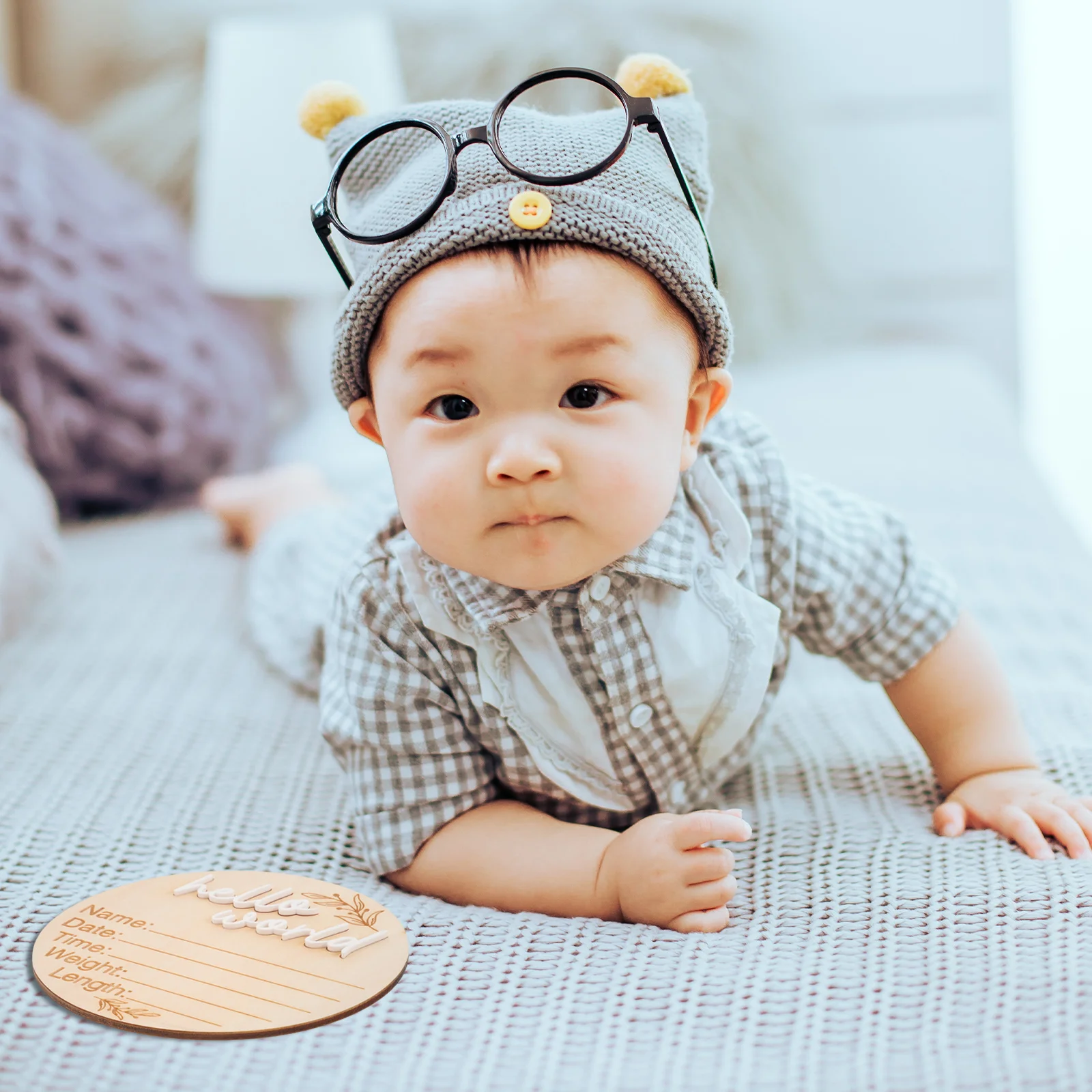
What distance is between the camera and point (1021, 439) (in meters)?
1.78

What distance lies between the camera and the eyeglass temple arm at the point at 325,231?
0.76 m

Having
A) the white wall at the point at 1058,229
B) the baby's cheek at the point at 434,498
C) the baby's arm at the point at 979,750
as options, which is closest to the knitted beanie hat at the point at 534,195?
the baby's cheek at the point at 434,498

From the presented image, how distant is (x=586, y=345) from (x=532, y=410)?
1.9 inches

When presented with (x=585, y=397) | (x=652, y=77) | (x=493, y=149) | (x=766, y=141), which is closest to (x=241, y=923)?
(x=585, y=397)

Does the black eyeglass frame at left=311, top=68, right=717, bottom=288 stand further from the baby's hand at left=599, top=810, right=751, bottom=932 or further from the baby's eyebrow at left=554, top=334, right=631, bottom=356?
the baby's hand at left=599, top=810, right=751, bottom=932

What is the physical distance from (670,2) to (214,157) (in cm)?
89

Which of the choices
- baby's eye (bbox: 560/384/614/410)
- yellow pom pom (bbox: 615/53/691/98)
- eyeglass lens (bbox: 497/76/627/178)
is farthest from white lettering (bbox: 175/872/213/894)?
yellow pom pom (bbox: 615/53/691/98)

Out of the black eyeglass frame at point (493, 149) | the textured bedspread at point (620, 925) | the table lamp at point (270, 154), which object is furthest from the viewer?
the table lamp at point (270, 154)

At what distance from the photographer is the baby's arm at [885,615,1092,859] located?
2.60 ft

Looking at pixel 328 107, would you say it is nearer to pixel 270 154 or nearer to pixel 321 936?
pixel 321 936

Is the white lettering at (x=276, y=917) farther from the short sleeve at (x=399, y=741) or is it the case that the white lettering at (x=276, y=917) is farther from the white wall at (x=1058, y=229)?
the white wall at (x=1058, y=229)

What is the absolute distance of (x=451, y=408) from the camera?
28.5 inches

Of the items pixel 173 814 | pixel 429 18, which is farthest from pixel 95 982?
pixel 429 18

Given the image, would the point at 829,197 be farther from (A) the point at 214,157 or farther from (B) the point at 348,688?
(B) the point at 348,688
